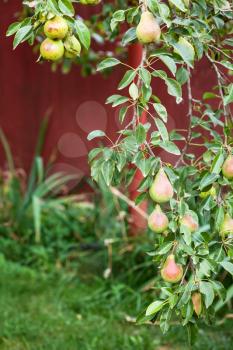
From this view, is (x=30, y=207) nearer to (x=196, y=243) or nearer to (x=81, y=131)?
(x=81, y=131)

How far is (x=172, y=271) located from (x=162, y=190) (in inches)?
6.9

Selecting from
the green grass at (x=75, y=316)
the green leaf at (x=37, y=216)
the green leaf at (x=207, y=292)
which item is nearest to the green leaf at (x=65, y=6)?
the green leaf at (x=207, y=292)

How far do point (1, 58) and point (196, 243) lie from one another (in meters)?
3.80

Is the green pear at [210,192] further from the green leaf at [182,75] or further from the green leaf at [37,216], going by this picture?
the green leaf at [37,216]

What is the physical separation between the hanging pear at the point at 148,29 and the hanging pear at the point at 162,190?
0.27 m

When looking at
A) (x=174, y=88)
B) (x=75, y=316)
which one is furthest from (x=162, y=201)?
(x=75, y=316)

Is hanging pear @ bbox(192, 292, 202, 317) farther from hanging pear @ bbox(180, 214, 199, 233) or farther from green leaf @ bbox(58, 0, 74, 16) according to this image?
green leaf @ bbox(58, 0, 74, 16)

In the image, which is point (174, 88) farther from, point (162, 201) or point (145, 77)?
point (162, 201)

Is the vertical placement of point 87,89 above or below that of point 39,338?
above

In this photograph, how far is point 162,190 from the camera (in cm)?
125

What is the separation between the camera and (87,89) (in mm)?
4586

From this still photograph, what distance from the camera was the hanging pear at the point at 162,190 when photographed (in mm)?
1251

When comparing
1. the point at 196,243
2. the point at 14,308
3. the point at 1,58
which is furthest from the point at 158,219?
the point at 1,58

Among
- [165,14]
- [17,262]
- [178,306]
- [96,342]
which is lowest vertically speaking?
[17,262]
